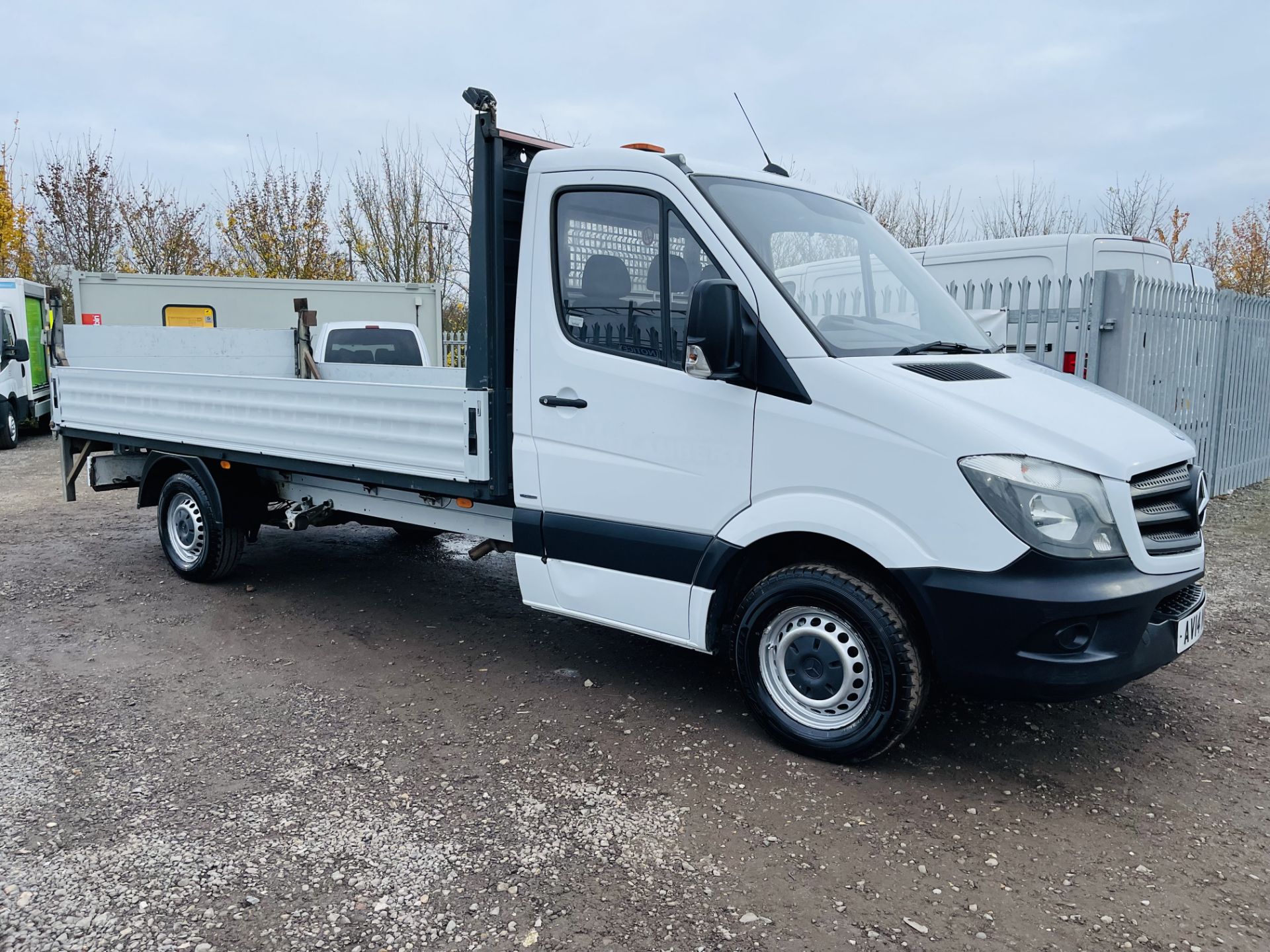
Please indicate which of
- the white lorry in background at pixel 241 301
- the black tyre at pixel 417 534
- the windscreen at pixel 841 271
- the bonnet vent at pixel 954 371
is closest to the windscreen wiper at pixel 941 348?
the windscreen at pixel 841 271

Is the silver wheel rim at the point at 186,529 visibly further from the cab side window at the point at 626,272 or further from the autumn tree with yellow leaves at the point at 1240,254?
the autumn tree with yellow leaves at the point at 1240,254

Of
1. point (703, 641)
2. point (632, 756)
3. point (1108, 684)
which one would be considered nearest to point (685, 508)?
point (703, 641)

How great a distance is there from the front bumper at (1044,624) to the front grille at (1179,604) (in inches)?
1.3

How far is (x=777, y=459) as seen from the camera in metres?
3.84

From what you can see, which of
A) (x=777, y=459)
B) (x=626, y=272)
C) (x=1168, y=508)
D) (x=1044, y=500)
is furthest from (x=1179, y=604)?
(x=626, y=272)

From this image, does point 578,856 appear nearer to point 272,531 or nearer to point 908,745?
point 908,745

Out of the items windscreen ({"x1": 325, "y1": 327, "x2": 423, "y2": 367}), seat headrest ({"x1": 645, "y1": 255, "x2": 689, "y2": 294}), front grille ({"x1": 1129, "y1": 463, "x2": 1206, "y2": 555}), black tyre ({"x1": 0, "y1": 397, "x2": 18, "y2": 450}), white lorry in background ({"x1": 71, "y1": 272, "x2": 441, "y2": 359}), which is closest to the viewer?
front grille ({"x1": 1129, "y1": 463, "x2": 1206, "y2": 555})

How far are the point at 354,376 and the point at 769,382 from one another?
5.22 metres

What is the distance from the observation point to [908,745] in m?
4.16

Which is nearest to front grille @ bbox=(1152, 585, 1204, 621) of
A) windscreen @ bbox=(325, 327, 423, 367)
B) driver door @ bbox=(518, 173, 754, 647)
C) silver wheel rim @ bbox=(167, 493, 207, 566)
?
driver door @ bbox=(518, 173, 754, 647)

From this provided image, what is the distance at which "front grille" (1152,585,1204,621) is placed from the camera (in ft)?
12.0

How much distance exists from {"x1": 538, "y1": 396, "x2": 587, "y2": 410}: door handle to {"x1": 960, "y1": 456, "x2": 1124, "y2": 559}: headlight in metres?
1.71

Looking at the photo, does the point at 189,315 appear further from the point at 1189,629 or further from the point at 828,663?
the point at 1189,629

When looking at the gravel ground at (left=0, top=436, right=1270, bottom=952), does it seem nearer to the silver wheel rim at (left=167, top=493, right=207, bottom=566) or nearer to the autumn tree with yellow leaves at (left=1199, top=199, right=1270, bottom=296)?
the silver wheel rim at (left=167, top=493, right=207, bottom=566)
